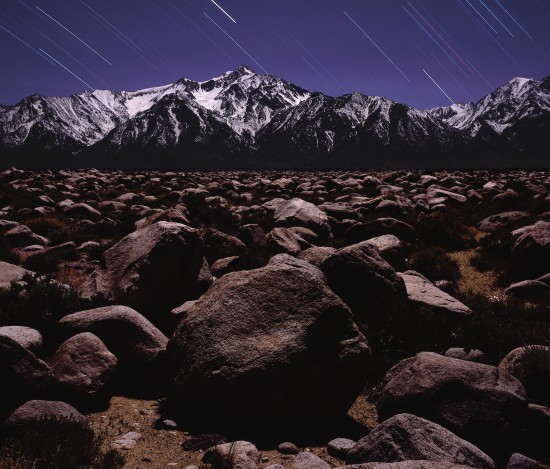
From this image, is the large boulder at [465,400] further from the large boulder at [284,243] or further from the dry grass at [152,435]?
the large boulder at [284,243]

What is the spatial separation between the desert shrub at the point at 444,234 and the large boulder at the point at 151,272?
7514 millimetres

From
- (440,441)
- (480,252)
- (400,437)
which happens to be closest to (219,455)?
(400,437)

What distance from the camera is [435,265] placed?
32.1 ft

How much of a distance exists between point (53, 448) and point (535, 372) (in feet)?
15.4

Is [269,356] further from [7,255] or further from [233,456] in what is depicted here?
[7,255]

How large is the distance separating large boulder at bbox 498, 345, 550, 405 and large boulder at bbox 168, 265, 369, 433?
1.76 metres

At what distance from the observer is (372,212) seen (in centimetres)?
1566

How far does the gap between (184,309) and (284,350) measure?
2.35m

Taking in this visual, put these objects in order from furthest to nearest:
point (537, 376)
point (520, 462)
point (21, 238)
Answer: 1. point (21, 238)
2. point (537, 376)
3. point (520, 462)

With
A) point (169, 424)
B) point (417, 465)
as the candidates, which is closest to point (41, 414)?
point (169, 424)

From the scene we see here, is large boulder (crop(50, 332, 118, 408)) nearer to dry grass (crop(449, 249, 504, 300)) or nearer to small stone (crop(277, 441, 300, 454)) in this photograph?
small stone (crop(277, 441, 300, 454))

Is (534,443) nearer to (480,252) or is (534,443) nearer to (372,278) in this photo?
(372,278)

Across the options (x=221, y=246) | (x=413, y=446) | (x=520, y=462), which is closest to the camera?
(x=413, y=446)

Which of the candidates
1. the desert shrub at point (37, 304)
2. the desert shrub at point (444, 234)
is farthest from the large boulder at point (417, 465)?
the desert shrub at point (444, 234)
